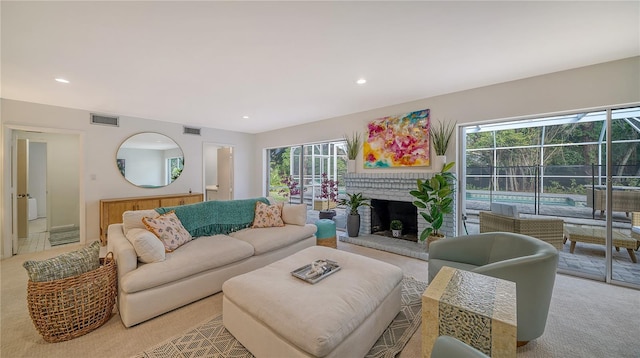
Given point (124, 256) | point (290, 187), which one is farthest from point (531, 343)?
point (290, 187)

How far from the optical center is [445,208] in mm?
3363

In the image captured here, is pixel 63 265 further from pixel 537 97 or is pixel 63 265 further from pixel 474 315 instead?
pixel 537 97

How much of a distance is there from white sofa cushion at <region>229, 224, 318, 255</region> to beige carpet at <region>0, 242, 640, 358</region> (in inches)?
27.1

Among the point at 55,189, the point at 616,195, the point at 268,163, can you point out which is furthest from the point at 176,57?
the point at 55,189

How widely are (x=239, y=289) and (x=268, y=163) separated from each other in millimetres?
5210

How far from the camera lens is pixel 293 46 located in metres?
2.22

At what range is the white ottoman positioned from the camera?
1.38 m

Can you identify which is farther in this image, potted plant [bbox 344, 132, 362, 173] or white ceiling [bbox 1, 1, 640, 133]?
potted plant [bbox 344, 132, 362, 173]

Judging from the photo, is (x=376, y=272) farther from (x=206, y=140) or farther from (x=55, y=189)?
(x=55, y=189)

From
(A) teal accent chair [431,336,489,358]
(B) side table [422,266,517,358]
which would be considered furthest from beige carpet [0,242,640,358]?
(A) teal accent chair [431,336,489,358]

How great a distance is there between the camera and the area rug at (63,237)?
172 inches

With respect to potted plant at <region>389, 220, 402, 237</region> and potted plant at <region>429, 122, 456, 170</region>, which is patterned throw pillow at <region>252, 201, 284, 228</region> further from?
potted plant at <region>429, 122, 456, 170</region>

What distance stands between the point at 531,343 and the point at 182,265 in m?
2.99

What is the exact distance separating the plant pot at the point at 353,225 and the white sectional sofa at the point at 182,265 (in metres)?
1.41
